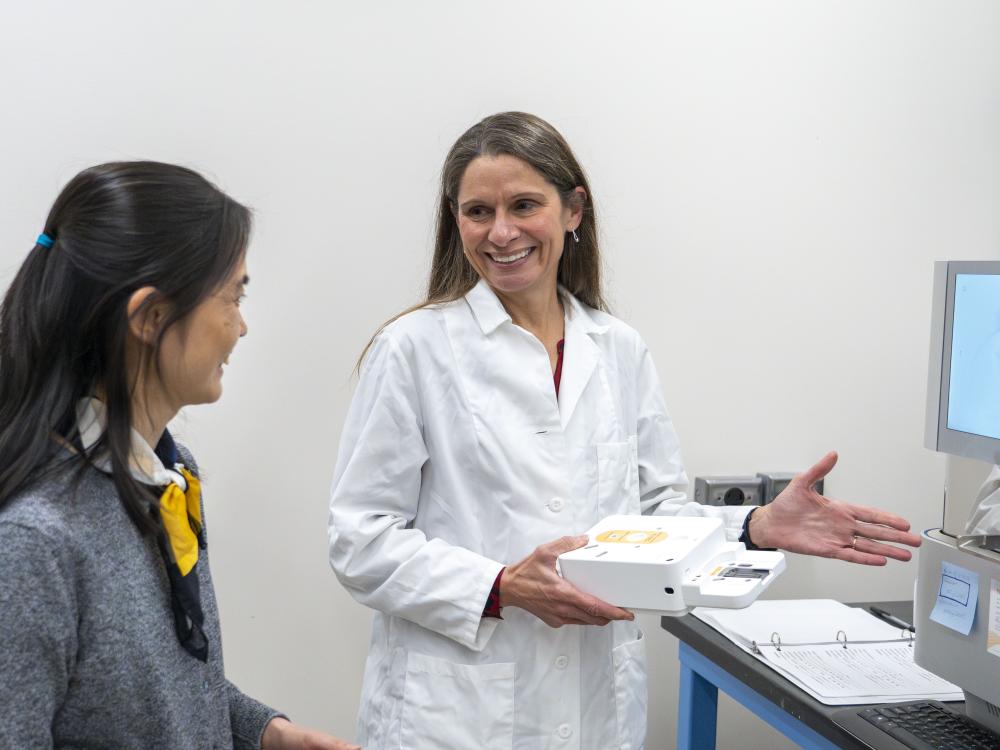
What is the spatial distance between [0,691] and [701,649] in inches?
46.5

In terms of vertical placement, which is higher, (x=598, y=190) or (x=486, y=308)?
(x=598, y=190)

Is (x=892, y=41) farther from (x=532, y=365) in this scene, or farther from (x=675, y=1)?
(x=532, y=365)

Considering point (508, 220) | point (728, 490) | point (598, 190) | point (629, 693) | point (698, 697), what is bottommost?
point (698, 697)

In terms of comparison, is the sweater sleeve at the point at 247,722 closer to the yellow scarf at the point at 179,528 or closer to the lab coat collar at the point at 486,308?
the yellow scarf at the point at 179,528

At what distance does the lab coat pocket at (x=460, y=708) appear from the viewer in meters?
1.35

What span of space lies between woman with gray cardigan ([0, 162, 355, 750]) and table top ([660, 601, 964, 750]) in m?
0.79

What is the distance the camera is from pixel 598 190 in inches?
81.0

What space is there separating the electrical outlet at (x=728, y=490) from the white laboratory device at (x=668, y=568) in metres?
0.81

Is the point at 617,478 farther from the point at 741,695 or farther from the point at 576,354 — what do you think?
the point at 741,695

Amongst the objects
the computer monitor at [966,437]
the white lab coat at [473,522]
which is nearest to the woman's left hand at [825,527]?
the computer monitor at [966,437]

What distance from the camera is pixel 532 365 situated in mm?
1479

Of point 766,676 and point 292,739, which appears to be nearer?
point 292,739

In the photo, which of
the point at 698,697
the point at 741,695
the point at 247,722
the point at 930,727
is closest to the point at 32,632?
the point at 247,722

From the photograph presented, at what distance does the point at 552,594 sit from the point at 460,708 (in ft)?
0.74
